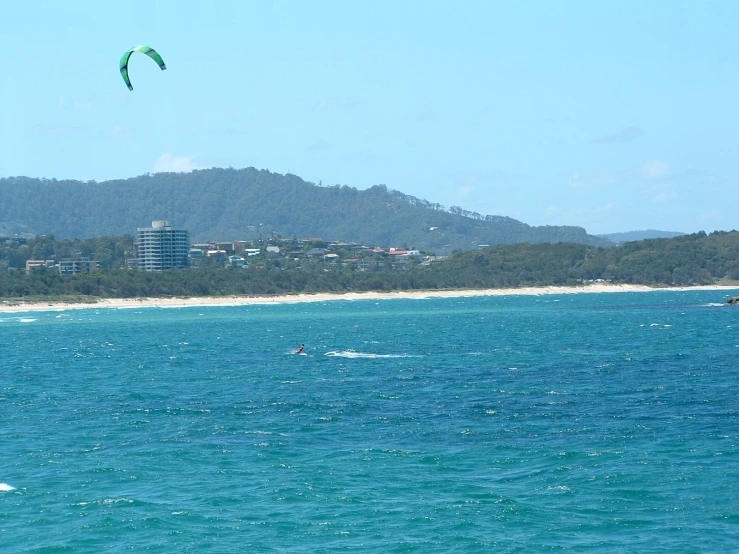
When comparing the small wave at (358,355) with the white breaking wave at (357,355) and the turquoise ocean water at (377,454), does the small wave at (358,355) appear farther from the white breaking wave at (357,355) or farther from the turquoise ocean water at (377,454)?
the turquoise ocean water at (377,454)

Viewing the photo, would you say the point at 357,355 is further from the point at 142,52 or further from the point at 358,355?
the point at 142,52

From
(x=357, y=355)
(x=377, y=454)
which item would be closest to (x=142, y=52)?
(x=377, y=454)

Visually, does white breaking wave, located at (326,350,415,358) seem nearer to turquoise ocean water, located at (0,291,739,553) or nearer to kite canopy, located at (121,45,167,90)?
turquoise ocean water, located at (0,291,739,553)

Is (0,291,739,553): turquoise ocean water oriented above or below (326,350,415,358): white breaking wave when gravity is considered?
below

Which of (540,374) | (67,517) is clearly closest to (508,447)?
(67,517)

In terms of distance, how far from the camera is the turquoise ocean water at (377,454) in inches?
924

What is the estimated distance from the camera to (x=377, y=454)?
102ft

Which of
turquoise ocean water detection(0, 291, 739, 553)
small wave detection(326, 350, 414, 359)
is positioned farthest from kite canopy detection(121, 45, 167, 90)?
small wave detection(326, 350, 414, 359)

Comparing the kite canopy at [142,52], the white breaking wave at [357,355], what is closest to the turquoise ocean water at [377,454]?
the white breaking wave at [357,355]

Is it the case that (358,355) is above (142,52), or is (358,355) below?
below

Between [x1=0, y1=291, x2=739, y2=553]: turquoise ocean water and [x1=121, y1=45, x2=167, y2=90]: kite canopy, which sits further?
[x1=121, y1=45, x2=167, y2=90]: kite canopy

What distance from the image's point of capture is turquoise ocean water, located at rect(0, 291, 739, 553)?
924 inches

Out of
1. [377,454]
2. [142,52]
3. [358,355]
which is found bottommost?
[377,454]

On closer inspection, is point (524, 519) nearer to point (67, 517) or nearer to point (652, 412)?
point (67, 517)
